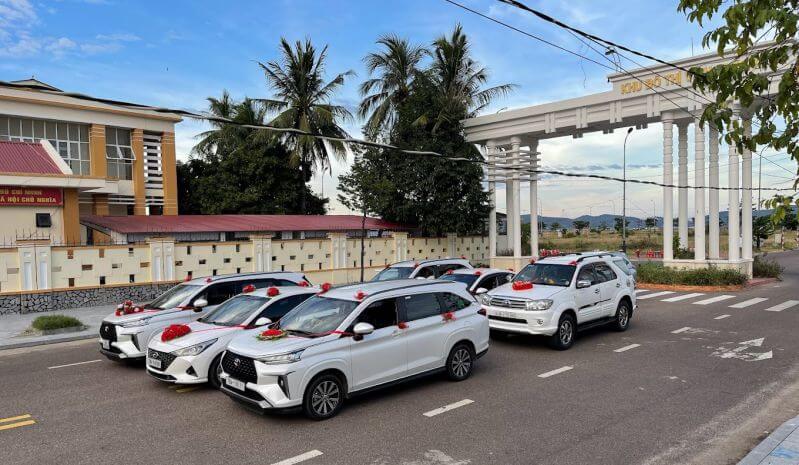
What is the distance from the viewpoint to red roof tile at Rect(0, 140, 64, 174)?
62.9ft

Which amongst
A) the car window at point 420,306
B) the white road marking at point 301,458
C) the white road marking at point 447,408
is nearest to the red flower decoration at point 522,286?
the car window at point 420,306

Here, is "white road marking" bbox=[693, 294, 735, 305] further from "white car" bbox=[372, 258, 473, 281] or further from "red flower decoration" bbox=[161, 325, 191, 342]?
"red flower decoration" bbox=[161, 325, 191, 342]

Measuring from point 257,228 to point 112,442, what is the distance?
59.1 ft

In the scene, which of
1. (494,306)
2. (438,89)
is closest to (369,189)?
(438,89)

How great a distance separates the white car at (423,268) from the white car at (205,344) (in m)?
6.32

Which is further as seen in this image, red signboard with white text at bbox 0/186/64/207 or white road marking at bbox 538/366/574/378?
red signboard with white text at bbox 0/186/64/207

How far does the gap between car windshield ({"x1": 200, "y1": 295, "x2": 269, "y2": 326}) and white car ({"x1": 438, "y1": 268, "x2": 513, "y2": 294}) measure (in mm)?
5582

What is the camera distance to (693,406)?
7.56 m

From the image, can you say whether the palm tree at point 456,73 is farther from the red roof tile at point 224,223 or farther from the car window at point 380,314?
the car window at point 380,314

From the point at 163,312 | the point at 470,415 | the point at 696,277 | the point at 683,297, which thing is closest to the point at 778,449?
the point at 470,415

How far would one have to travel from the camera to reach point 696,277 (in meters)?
22.5

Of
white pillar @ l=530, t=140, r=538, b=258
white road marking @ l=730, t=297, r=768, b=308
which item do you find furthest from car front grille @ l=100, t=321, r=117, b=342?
white pillar @ l=530, t=140, r=538, b=258

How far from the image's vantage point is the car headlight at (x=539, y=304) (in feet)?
35.7

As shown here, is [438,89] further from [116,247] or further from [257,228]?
[116,247]
